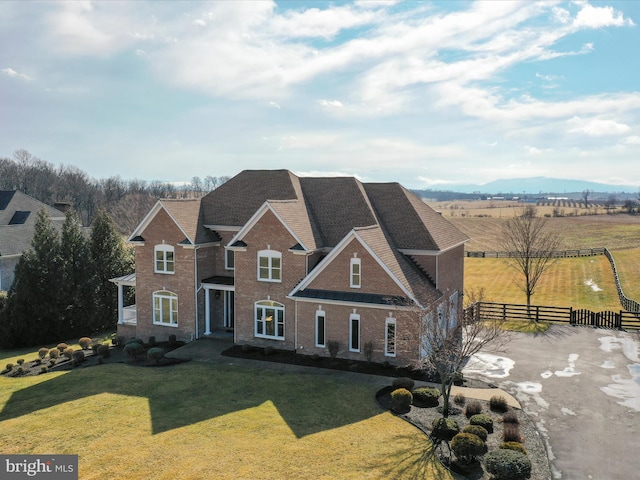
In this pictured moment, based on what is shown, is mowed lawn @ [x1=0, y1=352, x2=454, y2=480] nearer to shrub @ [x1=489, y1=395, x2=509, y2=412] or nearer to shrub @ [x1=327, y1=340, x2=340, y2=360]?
shrub @ [x1=327, y1=340, x2=340, y2=360]

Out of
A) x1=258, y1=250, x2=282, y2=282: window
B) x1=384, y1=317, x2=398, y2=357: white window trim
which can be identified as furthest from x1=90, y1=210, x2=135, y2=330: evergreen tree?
x1=384, y1=317, x2=398, y2=357: white window trim

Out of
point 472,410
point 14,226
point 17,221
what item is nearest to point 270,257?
point 472,410

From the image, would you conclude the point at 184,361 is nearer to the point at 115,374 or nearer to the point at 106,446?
the point at 115,374

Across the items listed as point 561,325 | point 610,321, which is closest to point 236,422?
point 561,325

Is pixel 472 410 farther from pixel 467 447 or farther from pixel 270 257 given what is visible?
pixel 270 257

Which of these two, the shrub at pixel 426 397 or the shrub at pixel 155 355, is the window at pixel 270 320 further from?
the shrub at pixel 426 397

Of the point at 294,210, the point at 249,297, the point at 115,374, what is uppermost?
the point at 294,210

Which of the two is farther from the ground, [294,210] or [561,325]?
[294,210]
